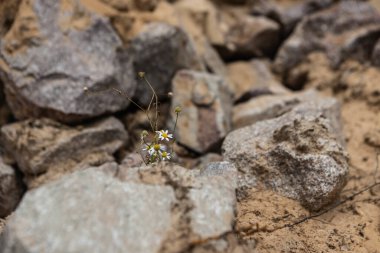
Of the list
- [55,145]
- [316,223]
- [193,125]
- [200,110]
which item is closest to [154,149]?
[316,223]

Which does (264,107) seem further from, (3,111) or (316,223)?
(3,111)

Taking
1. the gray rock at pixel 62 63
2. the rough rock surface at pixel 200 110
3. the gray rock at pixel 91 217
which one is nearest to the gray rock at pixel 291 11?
the rough rock surface at pixel 200 110

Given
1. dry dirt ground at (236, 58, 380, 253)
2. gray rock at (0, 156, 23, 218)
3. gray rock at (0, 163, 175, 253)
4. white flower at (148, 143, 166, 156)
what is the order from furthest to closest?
gray rock at (0, 156, 23, 218)
white flower at (148, 143, 166, 156)
dry dirt ground at (236, 58, 380, 253)
gray rock at (0, 163, 175, 253)

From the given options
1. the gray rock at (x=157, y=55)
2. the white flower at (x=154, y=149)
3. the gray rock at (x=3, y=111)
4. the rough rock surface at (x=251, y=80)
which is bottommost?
the rough rock surface at (x=251, y=80)

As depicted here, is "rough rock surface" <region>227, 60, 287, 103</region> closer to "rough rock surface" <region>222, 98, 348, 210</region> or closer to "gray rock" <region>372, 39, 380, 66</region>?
"gray rock" <region>372, 39, 380, 66</region>

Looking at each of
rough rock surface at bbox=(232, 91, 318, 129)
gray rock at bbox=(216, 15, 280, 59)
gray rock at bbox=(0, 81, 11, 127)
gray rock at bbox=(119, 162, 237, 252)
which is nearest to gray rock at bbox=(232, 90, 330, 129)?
rough rock surface at bbox=(232, 91, 318, 129)

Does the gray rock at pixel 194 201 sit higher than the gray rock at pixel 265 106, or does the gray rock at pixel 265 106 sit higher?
the gray rock at pixel 194 201

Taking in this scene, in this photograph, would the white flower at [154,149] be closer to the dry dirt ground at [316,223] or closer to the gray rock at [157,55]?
the dry dirt ground at [316,223]
